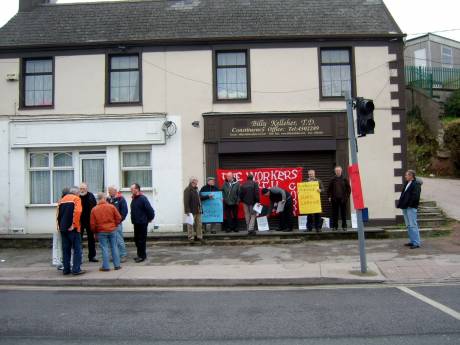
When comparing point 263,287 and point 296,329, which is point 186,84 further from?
point 296,329

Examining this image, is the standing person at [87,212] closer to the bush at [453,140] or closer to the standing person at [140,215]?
the standing person at [140,215]

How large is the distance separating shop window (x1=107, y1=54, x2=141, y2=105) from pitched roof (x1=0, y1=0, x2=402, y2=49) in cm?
65

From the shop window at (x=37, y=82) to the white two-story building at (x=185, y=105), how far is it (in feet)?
0.11

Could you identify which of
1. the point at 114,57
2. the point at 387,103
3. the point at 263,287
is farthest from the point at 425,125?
the point at 263,287

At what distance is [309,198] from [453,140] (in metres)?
9.48

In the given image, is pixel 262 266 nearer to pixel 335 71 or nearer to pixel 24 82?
pixel 335 71

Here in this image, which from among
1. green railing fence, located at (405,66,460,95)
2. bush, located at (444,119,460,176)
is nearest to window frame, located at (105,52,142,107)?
bush, located at (444,119,460,176)

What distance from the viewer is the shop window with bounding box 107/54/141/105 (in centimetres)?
1548

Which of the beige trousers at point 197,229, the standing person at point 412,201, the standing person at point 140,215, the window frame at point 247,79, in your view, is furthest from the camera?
the window frame at point 247,79

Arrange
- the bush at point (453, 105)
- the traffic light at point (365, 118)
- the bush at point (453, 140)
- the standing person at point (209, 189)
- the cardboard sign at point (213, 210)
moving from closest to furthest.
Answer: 1. the traffic light at point (365, 118)
2. the standing person at point (209, 189)
3. the cardboard sign at point (213, 210)
4. the bush at point (453, 140)
5. the bush at point (453, 105)

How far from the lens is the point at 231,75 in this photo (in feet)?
50.6

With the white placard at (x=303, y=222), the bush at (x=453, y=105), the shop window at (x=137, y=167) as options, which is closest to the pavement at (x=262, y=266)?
the white placard at (x=303, y=222)

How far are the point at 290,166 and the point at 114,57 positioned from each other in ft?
21.6

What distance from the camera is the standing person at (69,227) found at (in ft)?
32.8
